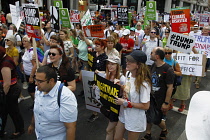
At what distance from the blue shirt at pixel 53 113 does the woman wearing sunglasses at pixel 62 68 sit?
113 cm

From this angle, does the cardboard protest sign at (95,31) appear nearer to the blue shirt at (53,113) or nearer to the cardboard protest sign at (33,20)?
the cardboard protest sign at (33,20)

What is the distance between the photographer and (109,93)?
3.06 m

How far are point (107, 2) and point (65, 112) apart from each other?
157 feet

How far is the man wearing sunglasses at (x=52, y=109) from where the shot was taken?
88.4 inches

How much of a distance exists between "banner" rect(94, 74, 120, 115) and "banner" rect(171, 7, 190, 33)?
329 cm

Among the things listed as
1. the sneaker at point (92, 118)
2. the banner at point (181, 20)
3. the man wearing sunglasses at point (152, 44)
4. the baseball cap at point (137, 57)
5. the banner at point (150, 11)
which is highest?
the banner at point (150, 11)

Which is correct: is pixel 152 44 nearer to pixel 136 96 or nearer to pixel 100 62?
pixel 100 62

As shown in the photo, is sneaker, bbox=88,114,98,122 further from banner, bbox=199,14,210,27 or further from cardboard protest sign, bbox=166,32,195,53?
banner, bbox=199,14,210,27

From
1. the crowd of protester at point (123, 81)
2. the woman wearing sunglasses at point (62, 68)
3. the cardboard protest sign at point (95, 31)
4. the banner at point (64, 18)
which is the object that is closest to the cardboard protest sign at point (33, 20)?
the crowd of protester at point (123, 81)

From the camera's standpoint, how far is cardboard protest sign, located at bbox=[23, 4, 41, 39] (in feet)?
14.7

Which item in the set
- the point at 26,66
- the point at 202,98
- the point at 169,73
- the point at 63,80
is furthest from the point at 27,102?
the point at 202,98

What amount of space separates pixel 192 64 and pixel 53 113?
4.29 meters

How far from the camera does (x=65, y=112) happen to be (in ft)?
7.30

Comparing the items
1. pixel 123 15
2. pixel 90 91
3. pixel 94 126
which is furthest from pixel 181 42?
pixel 123 15
